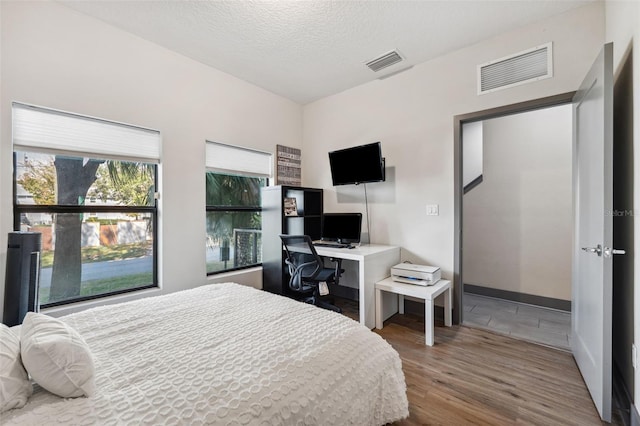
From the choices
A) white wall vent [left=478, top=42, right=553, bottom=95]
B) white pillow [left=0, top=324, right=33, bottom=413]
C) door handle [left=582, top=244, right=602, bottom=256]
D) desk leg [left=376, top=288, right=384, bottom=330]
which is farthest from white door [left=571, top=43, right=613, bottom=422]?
white pillow [left=0, top=324, right=33, bottom=413]

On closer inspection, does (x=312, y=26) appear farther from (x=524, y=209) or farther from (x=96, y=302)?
(x=524, y=209)

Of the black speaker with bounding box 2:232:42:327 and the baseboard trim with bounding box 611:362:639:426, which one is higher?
the black speaker with bounding box 2:232:42:327

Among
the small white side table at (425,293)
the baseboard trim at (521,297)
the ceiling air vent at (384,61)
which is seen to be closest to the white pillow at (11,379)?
the small white side table at (425,293)

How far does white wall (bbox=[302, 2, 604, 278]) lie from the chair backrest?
936 millimetres

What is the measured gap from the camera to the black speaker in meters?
1.67

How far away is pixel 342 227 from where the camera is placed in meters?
3.27

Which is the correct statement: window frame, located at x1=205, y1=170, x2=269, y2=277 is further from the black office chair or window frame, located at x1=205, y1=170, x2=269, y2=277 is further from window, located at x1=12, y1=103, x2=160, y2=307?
the black office chair

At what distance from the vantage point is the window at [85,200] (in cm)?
206

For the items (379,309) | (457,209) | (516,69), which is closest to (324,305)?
(379,309)

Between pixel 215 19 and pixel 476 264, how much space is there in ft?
13.2

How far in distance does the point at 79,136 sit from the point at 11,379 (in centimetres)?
205

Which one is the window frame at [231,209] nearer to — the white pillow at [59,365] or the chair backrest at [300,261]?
the chair backrest at [300,261]

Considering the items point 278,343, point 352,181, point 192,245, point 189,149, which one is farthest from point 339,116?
point 278,343

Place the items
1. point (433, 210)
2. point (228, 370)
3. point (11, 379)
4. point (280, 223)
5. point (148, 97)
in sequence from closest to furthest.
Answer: point (11, 379) → point (228, 370) → point (148, 97) → point (433, 210) → point (280, 223)
